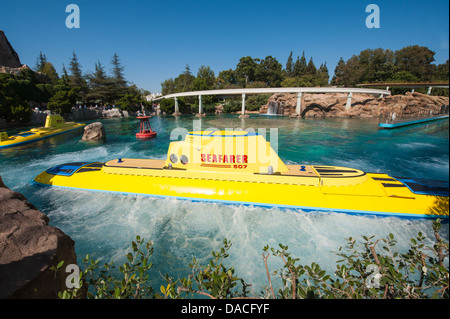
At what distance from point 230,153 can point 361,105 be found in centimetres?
6669

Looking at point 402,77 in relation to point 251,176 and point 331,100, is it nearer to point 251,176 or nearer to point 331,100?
point 331,100

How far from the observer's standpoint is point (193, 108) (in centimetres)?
7700

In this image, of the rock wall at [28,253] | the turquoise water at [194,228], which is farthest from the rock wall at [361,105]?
the rock wall at [28,253]

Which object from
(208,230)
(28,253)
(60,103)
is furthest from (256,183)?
(60,103)

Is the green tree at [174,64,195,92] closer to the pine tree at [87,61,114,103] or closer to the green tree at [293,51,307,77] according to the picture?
the pine tree at [87,61,114,103]

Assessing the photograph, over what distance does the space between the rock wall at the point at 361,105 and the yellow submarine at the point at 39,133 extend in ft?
177

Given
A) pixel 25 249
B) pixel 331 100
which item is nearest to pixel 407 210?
pixel 25 249

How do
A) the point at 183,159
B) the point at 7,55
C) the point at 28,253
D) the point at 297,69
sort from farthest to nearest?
1. the point at 297,69
2. the point at 7,55
3. the point at 183,159
4. the point at 28,253

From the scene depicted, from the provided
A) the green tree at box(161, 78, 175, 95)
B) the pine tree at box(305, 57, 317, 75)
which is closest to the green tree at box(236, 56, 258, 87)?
the pine tree at box(305, 57, 317, 75)

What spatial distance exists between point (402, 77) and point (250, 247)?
89684 millimetres

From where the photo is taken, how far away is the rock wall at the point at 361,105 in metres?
54.5

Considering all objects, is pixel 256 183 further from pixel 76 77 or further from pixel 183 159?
pixel 76 77

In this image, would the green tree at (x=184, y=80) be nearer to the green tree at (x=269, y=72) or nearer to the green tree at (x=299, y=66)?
the green tree at (x=269, y=72)

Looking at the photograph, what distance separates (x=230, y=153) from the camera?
1082 cm
